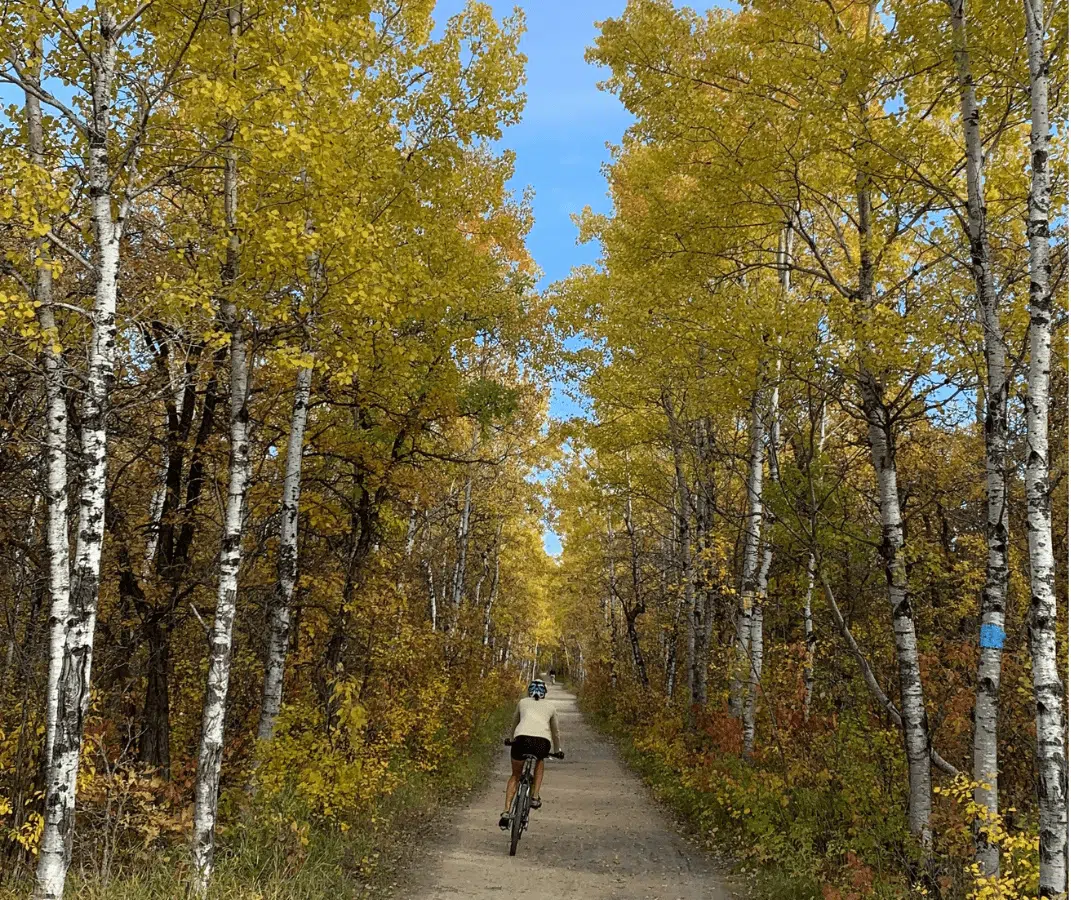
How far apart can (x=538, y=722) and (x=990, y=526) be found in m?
5.50

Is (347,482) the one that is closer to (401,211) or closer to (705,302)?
(401,211)

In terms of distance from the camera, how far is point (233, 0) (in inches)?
231

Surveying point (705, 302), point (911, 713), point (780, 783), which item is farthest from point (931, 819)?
point (705, 302)

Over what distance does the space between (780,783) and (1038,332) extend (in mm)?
5912

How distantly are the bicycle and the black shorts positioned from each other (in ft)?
0.17

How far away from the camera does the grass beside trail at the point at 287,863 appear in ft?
17.1

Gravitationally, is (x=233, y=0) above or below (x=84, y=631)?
above

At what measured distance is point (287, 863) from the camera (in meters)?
6.21

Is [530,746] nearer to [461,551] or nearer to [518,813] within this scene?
[518,813]

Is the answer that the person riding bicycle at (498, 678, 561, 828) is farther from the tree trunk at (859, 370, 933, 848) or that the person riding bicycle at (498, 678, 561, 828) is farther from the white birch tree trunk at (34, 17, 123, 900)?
the white birch tree trunk at (34, 17, 123, 900)

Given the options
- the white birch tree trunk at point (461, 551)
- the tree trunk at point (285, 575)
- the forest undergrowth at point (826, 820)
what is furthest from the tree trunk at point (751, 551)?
the white birch tree trunk at point (461, 551)

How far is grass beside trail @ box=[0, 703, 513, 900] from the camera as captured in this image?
5215 millimetres

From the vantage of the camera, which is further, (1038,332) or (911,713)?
(911,713)

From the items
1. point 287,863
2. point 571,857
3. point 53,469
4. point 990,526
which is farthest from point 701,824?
point 53,469
